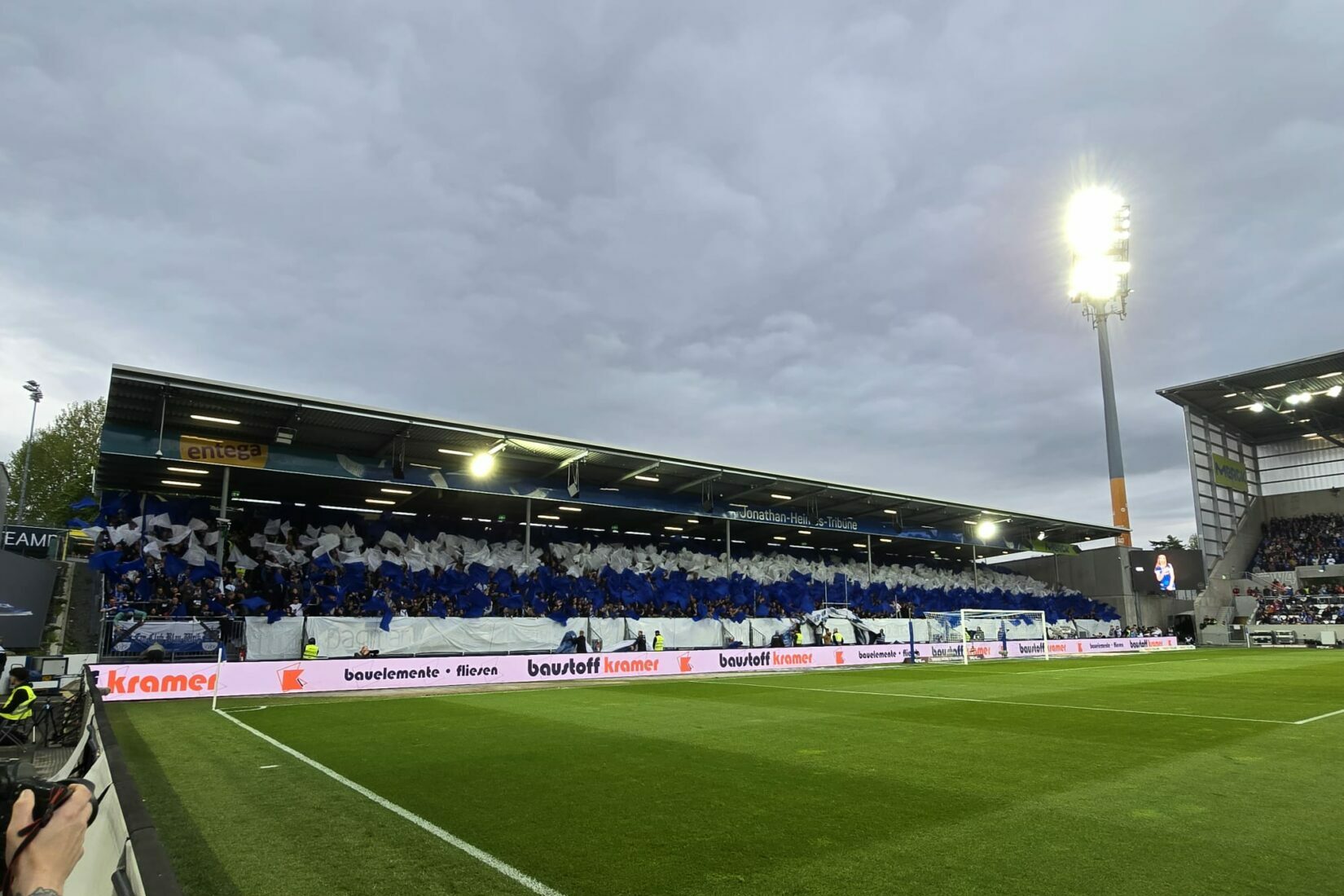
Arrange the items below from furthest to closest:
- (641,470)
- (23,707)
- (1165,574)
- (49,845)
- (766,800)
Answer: (1165,574)
(641,470)
(23,707)
(766,800)
(49,845)

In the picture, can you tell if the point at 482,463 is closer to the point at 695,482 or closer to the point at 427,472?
the point at 427,472

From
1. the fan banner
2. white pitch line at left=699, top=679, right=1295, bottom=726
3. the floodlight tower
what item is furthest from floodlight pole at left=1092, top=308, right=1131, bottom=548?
white pitch line at left=699, top=679, right=1295, bottom=726

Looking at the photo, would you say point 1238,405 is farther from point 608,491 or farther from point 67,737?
point 67,737

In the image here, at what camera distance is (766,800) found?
7133 mm

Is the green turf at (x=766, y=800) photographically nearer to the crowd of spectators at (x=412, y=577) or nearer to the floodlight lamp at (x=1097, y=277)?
the crowd of spectators at (x=412, y=577)

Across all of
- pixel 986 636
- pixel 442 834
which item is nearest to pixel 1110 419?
pixel 986 636

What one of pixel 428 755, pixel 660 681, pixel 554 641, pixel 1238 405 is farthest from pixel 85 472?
pixel 1238 405

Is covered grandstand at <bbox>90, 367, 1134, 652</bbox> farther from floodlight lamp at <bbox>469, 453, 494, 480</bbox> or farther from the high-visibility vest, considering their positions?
the high-visibility vest

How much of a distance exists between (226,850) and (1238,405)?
6947cm

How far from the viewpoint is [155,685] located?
18.4m

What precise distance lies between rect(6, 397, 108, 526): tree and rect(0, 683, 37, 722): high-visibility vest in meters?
52.1

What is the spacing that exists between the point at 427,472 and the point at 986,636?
32.6 meters

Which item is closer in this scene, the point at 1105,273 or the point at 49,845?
the point at 49,845

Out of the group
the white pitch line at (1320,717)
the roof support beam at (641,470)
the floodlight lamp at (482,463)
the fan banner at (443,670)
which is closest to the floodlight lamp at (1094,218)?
the fan banner at (443,670)
